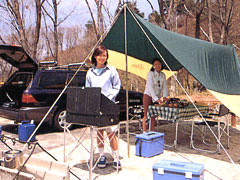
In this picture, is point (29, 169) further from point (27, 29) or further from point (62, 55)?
point (62, 55)

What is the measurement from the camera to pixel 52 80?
22.6 feet

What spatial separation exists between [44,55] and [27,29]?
249 inches

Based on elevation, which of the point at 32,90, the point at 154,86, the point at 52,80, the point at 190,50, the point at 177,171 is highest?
the point at 190,50

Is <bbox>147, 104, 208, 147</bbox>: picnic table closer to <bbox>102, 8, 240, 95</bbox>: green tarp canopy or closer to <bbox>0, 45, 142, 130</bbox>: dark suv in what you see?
<bbox>102, 8, 240, 95</bbox>: green tarp canopy

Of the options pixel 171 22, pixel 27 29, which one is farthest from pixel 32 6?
pixel 171 22

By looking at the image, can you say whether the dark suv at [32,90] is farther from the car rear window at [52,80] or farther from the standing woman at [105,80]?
the standing woman at [105,80]

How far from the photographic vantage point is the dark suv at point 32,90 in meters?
6.29

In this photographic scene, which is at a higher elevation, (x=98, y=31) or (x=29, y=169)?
(x=98, y=31)

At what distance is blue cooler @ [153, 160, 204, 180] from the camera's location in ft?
9.37

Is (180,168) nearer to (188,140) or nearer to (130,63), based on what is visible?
(188,140)

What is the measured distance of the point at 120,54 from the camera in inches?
307

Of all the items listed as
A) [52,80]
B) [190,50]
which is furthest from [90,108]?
[52,80]

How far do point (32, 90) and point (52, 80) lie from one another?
63 cm

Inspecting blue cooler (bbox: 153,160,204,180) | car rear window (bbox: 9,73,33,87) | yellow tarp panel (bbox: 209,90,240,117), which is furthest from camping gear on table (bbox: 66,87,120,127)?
car rear window (bbox: 9,73,33,87)
